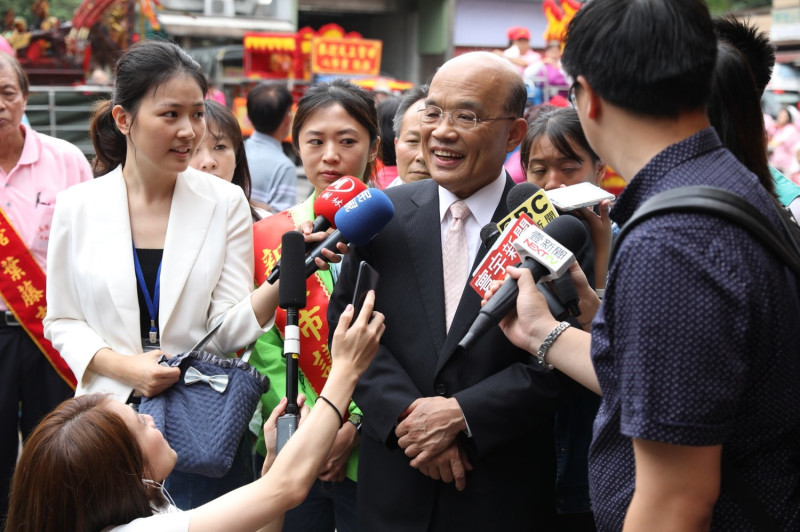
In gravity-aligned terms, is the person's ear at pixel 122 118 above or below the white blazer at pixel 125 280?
above

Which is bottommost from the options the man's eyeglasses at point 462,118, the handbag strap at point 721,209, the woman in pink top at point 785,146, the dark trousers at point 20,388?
the woman in pink top at point 785,146

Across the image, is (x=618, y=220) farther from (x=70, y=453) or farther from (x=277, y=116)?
(x=277, y=116)

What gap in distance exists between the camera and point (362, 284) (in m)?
2.08

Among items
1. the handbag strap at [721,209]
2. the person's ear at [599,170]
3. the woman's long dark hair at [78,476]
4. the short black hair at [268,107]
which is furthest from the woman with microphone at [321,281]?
the short black hair at [268,107]

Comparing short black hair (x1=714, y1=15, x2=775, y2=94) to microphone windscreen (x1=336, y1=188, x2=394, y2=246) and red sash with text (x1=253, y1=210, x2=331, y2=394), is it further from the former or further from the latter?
red sash with text (x1=253, y1=210, x2=331, y2=394)

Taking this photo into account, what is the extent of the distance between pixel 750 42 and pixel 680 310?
1.53 meters

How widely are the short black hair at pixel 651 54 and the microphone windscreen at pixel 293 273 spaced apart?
852mm

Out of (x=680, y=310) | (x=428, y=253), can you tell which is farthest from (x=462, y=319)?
(x=680, y=310)

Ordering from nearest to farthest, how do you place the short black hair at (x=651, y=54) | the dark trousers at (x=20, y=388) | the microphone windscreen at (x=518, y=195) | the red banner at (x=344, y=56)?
the short black hair at (x=651, y=54), the microphone windscreen at (x=518, y=195), the dark trousers at (x=20, y=388), the red banner at (x=344, y=56)

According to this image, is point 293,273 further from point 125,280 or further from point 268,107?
point 268,107

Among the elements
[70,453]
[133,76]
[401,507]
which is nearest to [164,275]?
[133,76]

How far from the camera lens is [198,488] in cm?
279

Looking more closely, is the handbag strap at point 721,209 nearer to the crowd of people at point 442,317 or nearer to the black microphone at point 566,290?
the crowd of people at point 442,317

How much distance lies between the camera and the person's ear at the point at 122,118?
2855 mm
